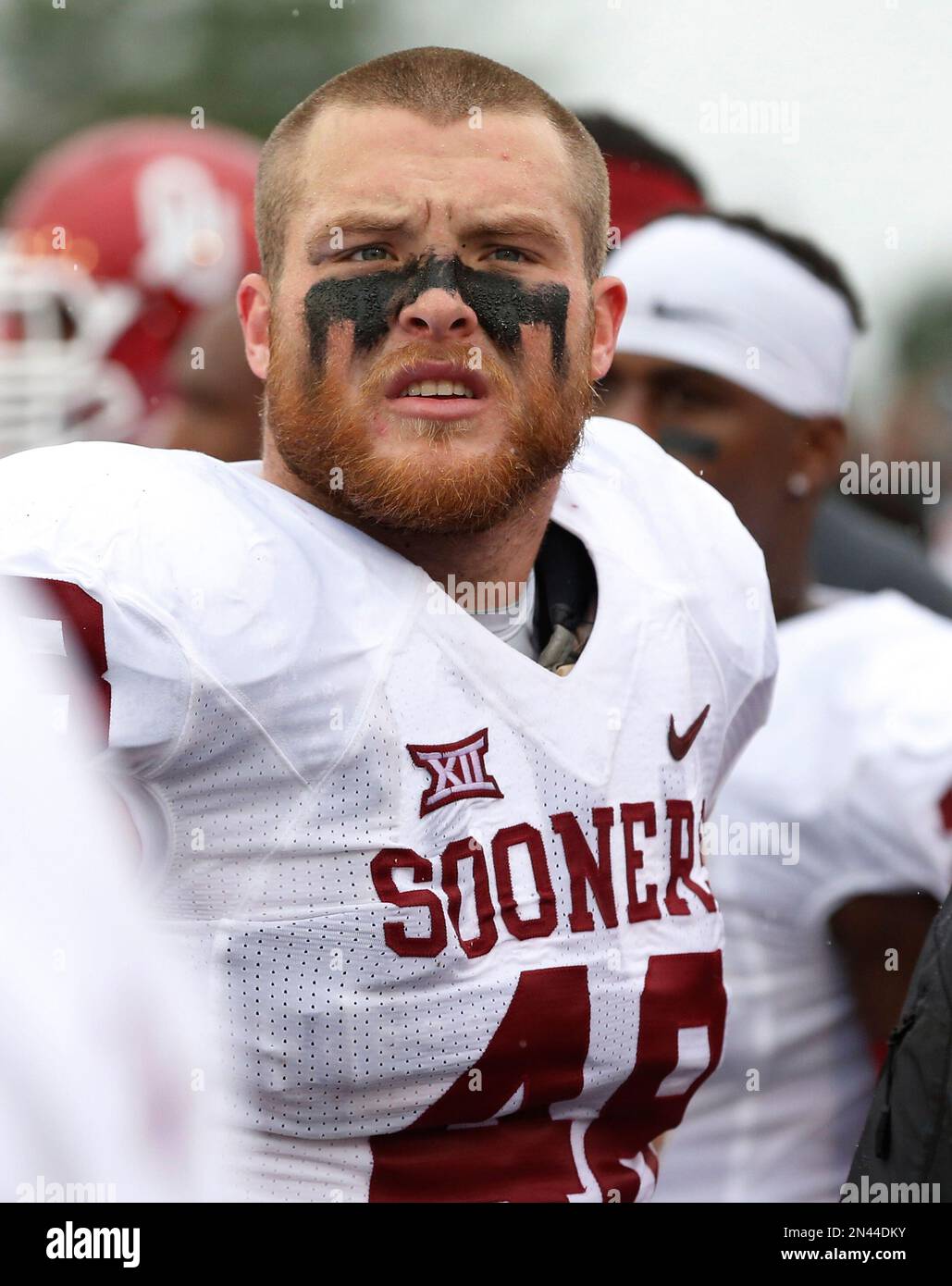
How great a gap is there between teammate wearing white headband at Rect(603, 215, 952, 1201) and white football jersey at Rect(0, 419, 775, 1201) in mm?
736

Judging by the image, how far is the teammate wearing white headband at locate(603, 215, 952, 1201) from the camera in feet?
7.42

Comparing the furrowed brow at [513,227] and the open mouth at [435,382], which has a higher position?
the furrowed brow at [513,227]

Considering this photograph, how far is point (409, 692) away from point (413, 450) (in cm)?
20

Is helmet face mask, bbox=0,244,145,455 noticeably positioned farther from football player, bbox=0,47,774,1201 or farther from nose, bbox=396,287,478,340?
nose, bbox=396,287,478,340

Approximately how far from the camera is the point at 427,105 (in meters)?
1.47

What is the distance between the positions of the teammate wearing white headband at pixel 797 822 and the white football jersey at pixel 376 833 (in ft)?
2.41

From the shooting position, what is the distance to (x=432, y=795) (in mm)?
1427

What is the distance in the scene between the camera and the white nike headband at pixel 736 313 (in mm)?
2637

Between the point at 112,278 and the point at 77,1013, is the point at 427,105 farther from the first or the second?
the point at 112,278

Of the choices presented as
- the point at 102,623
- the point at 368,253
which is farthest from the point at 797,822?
the point at 102,623
